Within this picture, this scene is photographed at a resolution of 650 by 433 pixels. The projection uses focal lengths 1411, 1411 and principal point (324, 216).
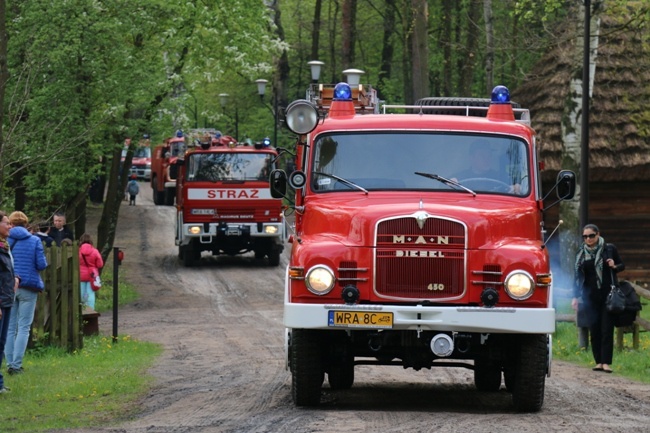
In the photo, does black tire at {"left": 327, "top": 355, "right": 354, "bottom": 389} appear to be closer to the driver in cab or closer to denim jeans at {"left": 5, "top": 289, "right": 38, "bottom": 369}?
the driver in cab

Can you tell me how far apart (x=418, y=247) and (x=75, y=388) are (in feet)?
13.9

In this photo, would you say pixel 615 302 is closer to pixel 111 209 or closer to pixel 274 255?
pixel 111 209

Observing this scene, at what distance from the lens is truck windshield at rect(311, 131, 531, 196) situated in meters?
12.8

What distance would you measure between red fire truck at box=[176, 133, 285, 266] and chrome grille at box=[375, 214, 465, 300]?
21.2 m

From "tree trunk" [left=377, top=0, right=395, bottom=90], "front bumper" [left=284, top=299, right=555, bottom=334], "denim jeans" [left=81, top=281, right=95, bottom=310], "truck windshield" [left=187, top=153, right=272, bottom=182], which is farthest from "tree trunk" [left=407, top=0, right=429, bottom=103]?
"front bumper" [left=284, top=299, right=555, bottom=334]

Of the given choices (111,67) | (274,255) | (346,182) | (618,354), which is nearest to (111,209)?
(274,255)

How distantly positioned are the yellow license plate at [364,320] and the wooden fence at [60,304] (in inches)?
270

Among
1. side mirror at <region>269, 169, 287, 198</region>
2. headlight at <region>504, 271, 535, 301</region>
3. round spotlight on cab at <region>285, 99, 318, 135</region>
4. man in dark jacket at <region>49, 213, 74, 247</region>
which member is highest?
round spotlight on cab at <region>285, 99, 318, 135</region>

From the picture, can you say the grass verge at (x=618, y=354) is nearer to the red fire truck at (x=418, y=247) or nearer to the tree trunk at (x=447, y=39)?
the red fire truck at (x=418, y=247)

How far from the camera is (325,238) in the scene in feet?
40.0

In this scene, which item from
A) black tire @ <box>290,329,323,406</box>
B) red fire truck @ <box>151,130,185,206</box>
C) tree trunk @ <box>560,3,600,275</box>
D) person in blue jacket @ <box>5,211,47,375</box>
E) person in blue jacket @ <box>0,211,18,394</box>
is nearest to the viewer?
black tire @ <box>290,329,323,406</box>

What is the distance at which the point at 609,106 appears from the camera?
31828 millimetres

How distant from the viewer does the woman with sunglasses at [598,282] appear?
1638 cm

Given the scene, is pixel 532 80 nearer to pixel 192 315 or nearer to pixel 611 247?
pixel 192 315
